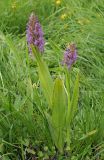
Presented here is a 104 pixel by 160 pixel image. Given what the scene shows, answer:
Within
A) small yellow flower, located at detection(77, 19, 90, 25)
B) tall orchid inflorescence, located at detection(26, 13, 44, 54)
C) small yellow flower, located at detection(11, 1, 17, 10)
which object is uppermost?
tall orchid inflorescence, located at detection(26, 13, 44, 54)

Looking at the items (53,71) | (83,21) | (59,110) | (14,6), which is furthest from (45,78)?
(14,6)

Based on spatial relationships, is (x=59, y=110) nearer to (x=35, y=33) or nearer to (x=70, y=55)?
(x=70, y=55)

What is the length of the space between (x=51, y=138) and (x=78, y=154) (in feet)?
0.52

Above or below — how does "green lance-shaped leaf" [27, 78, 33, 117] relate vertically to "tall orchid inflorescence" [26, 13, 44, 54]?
below

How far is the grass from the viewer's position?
2.15 metres

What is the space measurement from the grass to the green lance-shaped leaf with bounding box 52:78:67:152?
0.23ft

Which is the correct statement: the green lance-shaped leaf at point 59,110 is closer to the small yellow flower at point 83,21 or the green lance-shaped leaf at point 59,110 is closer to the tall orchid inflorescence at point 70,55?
the tall orchid inflorescence at point 70,55

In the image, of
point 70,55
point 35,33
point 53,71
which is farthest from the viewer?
point 53,71

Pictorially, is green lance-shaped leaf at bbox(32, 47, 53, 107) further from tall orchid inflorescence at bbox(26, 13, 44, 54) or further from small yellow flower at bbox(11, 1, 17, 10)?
small yellow flower at bbox(11, 1, 17, 10)

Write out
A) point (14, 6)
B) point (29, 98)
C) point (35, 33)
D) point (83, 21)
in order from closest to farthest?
1. point (35, 33)
2. point (29, 98)
3. point (83, 21)
4. point (14, 6)

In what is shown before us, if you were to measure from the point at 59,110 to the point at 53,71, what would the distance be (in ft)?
3.28

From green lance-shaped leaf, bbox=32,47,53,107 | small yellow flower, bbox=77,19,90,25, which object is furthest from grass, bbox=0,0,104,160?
green lance-shaped leaf, bbox=32,47,53,107

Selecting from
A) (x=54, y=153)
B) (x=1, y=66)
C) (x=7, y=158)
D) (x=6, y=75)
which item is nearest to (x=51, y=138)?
(x=54, y=153)

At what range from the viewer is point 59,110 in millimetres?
1972
